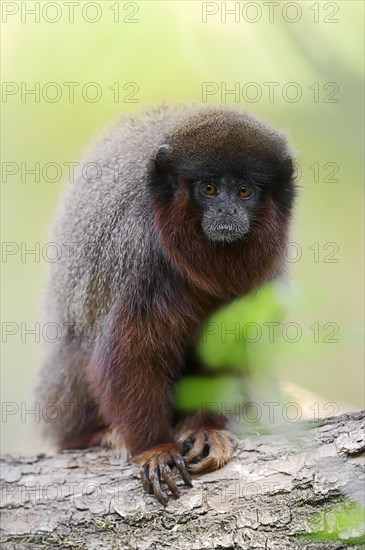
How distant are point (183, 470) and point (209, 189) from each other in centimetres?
170

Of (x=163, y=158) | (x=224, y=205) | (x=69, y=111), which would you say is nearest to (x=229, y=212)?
(x=224, y=205)

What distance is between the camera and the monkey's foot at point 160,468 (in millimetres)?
4039

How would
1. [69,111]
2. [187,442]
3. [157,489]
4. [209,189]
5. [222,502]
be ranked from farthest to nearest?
[69,111], [187,442], [209,189], [157,489], [222,502]

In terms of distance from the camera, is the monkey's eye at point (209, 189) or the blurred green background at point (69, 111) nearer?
the monkey's eye at point (209, 189)

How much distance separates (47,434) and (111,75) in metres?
5.51

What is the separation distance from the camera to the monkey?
4133 mm

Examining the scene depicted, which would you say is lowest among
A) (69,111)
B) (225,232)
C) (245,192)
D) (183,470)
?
(183,470)

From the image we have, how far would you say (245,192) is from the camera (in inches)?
165

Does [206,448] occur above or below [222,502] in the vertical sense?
above

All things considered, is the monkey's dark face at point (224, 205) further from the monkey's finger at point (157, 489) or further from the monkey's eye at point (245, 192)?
the monkey's finger at point (157, 489)

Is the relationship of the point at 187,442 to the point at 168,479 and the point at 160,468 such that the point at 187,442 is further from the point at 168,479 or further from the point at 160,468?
the point at 168,479

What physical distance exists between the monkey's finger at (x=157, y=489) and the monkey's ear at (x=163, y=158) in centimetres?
186

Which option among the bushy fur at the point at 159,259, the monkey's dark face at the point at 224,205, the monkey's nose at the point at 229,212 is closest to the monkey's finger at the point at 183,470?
the bushy fur at the point at 159,259

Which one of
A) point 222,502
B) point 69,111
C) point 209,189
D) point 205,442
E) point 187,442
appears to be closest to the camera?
point 222,502
